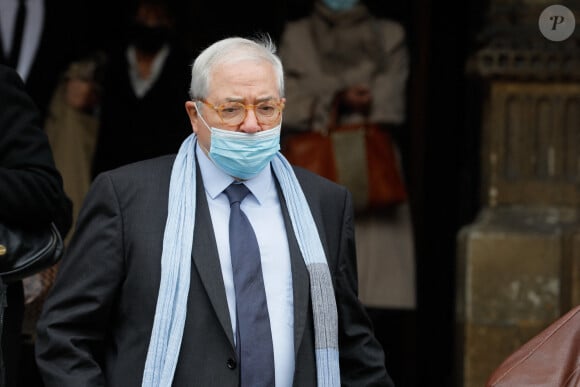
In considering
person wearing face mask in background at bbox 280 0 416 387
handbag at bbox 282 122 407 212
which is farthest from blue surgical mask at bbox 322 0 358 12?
handbag at bbox 282 122 407 212

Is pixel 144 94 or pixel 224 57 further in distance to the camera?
pixel 144 94

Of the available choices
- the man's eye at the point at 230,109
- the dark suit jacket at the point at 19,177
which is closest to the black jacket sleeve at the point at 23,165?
the dark suit jacket at the point at 19,177

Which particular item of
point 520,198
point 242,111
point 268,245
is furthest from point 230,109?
point 520,198

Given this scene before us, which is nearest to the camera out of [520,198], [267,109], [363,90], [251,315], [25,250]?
[251,315]

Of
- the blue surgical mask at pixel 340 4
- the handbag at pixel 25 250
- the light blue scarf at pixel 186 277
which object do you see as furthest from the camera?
the blue surgical mask at pixel 340 4

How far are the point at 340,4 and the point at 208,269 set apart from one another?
3.12 m

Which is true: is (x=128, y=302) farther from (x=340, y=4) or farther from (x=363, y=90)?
(x=340, y=4)

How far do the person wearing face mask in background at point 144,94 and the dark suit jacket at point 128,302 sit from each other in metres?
2.56

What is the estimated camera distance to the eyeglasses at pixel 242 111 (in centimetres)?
393

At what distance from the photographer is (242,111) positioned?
3.94 metres

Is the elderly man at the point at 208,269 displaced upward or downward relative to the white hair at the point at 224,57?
downward

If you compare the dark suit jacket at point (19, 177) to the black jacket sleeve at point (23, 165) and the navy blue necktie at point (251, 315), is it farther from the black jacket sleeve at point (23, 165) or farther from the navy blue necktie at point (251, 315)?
the navy blue necktie at point (251, 315)

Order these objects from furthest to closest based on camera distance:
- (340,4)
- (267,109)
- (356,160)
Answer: (340,4) < (356,160) < (267,109)

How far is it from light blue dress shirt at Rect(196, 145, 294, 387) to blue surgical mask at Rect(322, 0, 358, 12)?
2.71 metres
